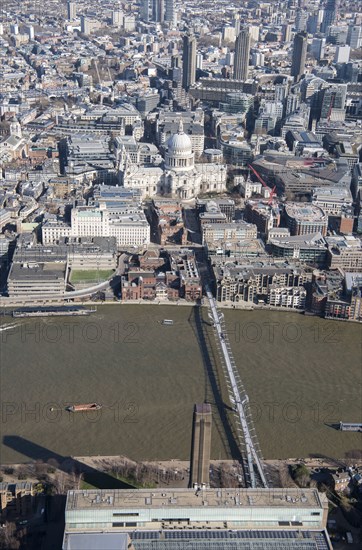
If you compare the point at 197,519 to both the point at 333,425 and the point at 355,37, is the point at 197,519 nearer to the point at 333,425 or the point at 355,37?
the point at 333,425

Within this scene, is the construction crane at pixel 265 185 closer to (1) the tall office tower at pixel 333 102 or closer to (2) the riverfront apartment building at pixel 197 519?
(1) the tall office tower at pixel 333 102

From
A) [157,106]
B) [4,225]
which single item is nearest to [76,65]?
[157,106]

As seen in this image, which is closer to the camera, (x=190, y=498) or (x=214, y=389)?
(x=190, y=498)

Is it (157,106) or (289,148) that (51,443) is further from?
(157,106)

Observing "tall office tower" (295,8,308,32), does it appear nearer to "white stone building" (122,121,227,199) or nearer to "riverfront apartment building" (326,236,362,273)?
"white stone building" (122,121,227,199)

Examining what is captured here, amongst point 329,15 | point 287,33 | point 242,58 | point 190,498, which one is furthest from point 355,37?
point 190,498
